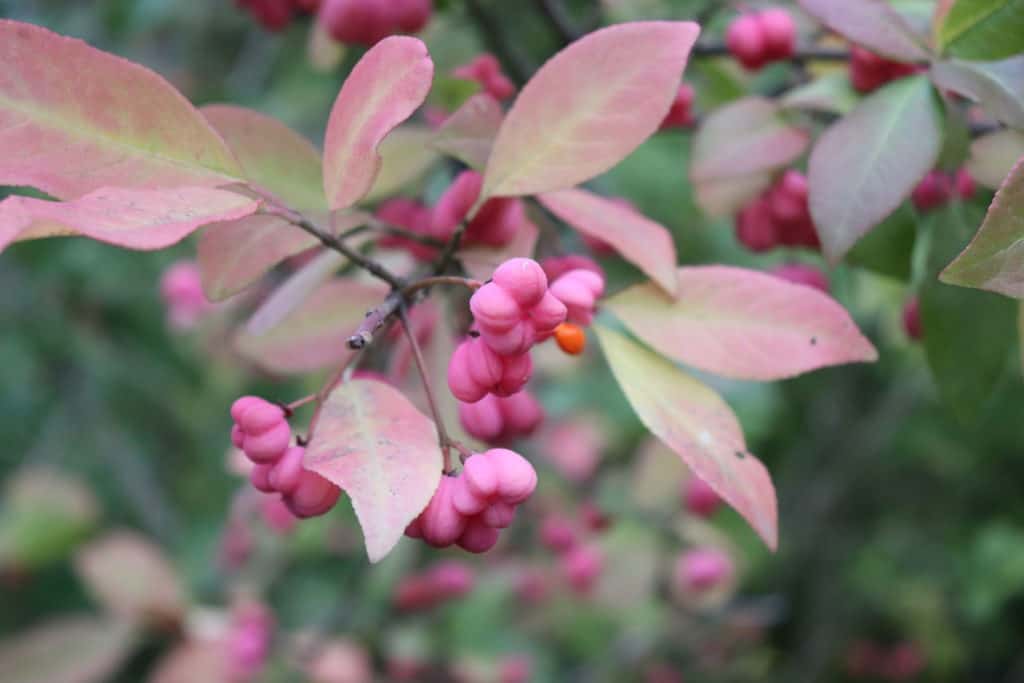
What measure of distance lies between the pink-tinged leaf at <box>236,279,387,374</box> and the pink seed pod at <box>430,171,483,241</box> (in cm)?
15

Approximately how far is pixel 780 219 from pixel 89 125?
54 centimetres

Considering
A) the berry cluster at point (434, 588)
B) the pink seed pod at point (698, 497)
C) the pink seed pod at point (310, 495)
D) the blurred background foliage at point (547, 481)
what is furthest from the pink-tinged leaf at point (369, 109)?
the berry cluster at point (434, 588)

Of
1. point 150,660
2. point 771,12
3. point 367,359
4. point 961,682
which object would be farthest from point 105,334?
point 961,682

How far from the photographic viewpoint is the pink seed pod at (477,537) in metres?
0.57

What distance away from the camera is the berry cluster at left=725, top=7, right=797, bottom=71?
0.85 metres

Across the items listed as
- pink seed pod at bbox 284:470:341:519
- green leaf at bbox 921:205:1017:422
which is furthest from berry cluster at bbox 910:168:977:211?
pink seed pod at bbox 284:470:341:519

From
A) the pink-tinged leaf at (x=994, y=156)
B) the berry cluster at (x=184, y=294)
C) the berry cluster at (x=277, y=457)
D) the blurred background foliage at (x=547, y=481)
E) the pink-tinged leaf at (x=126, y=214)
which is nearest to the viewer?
the pink-tinged leaf at (x=126, y=214)

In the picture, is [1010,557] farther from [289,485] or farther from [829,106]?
[289,485]

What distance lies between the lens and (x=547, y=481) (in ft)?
6.48

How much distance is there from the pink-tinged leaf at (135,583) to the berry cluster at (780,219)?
1.40m

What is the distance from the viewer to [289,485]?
1.93 ft

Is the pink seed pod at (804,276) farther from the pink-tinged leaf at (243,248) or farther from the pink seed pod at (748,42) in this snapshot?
the pink-tinged leaf at (243,248)

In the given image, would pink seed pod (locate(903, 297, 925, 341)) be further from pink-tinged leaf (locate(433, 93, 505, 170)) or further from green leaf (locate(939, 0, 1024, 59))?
pink-tinged leaf (locate(433, 93, 505, 170))

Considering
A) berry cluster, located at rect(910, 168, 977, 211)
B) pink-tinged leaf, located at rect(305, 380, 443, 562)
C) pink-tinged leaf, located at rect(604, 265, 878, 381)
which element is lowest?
berry cluster, located at rect(910, 168, 977, 211)
